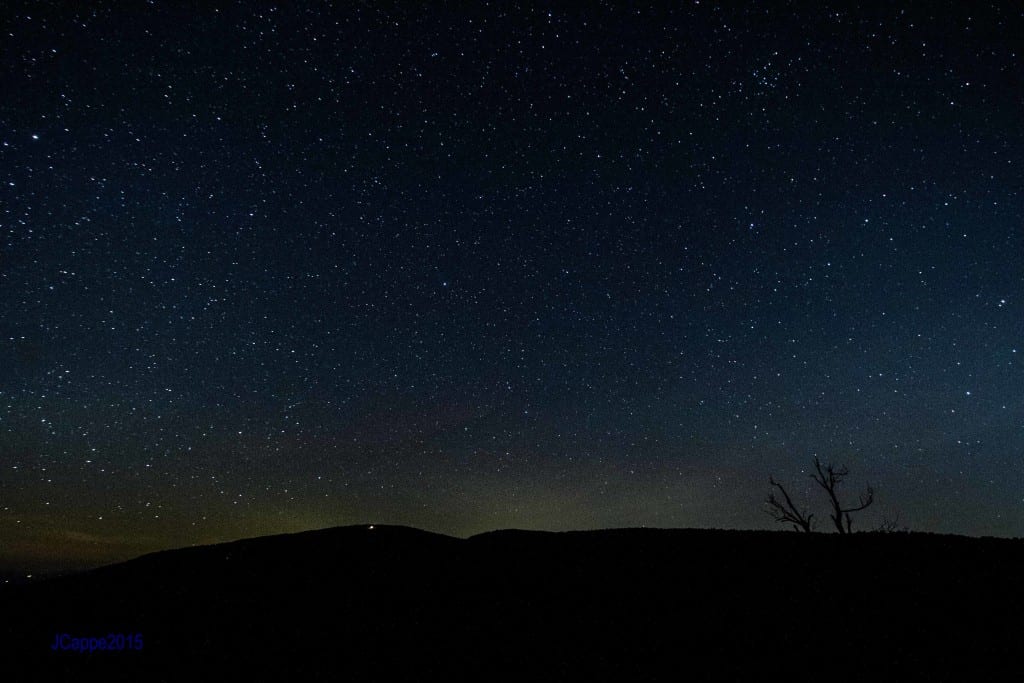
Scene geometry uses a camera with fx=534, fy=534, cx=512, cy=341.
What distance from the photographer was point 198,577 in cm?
1368

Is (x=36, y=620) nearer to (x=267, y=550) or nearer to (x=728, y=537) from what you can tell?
(x=267, y=550)

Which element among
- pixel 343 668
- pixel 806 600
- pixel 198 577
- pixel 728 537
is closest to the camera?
pixel 343 668

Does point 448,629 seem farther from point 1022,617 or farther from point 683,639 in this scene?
point 1022,617

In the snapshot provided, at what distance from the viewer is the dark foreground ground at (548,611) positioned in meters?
9.00

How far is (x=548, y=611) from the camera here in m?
11.0

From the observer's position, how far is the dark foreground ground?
900 cm

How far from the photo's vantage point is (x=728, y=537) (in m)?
15.5

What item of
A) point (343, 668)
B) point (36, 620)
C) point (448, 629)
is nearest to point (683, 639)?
point (448, 629)

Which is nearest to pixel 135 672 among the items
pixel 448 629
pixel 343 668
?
pixel 343 668

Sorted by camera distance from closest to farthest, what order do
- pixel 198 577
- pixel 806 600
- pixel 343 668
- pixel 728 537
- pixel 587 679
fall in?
pixel 587 679 → pixel 343 668 → pixel 806 600 → pixel 198 577 → pixel 728 537

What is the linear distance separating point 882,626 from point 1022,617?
8.85 ft

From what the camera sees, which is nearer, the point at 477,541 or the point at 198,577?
the point at 198,577

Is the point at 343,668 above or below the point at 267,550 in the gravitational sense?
below

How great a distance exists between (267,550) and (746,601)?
12.8 m
